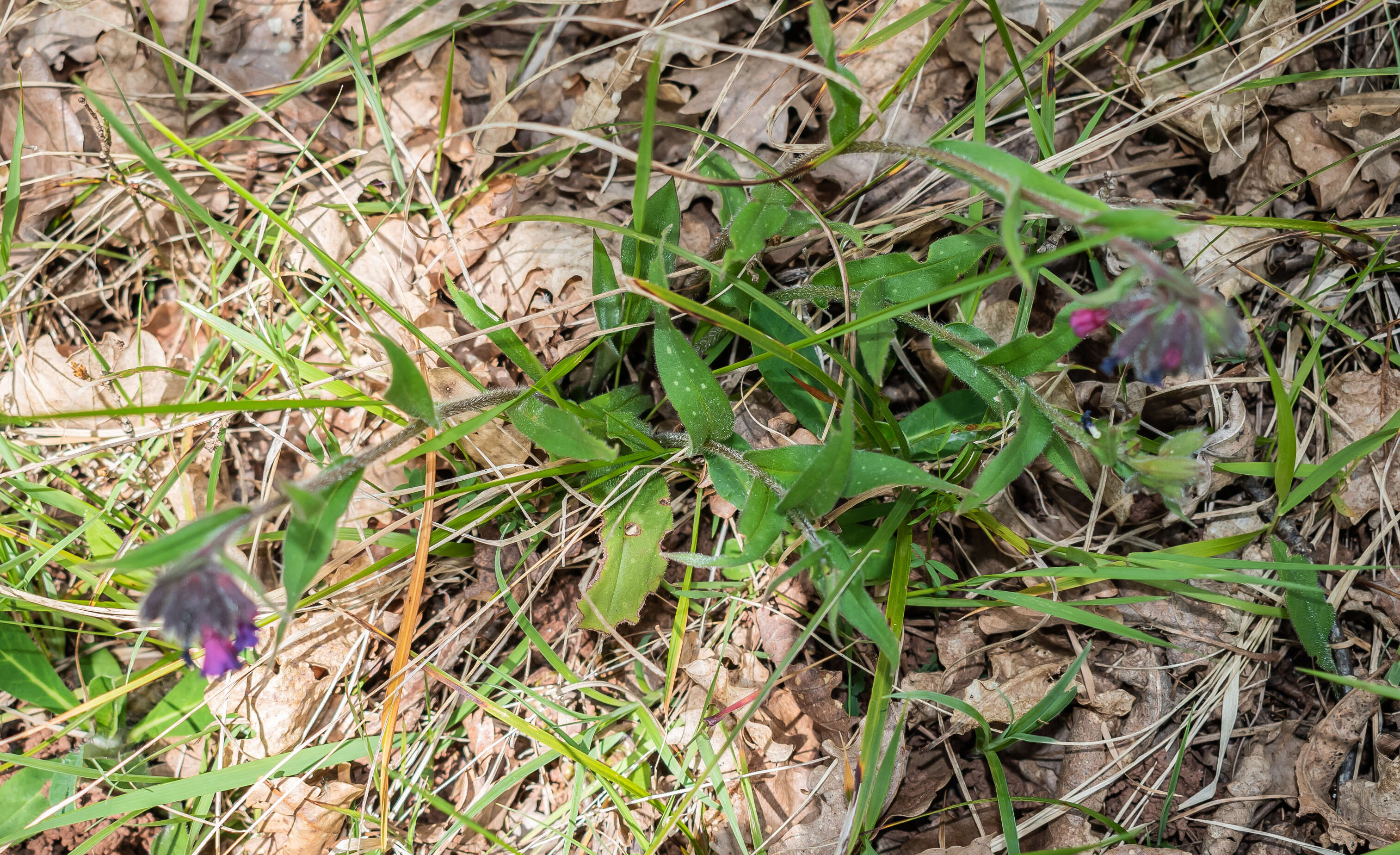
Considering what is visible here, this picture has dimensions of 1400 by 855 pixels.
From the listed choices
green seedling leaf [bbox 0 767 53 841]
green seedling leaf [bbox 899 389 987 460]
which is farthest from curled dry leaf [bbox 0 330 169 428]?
green seedling leaf [bbox 899 389 987 460]

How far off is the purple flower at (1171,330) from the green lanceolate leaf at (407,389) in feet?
4.49

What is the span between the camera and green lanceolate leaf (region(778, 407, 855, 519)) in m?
1.67

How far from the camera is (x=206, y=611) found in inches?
57.2

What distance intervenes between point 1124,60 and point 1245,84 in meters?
0.37

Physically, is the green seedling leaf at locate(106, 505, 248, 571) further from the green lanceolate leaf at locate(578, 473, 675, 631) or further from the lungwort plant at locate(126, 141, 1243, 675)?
the green lanceolate leaf at locate(578, 473, 675, 631)

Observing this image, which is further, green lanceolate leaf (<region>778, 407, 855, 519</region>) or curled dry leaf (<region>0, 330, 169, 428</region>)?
curled dry leaf (<region>0, 330, 169, 428</region>)

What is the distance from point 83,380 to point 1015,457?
289cm

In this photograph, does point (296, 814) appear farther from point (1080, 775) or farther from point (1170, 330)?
point (1170, 330)

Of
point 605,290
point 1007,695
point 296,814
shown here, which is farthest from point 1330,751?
point 296,814

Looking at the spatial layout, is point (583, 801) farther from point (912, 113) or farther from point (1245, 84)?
point (1245, 84)

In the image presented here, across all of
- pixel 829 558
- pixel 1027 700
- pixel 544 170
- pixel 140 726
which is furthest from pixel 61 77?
pixel 1027 700

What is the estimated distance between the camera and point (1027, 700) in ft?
7.41

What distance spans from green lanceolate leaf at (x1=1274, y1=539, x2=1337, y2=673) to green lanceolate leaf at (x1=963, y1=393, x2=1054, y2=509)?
885 mm

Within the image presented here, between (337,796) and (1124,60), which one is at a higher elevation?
(1124,60)
